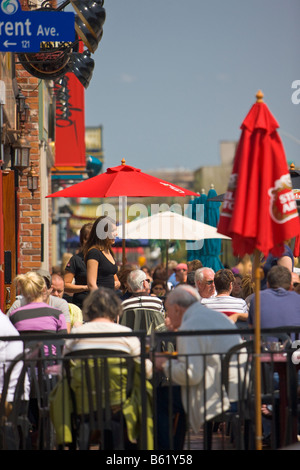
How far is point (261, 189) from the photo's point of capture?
5102mm

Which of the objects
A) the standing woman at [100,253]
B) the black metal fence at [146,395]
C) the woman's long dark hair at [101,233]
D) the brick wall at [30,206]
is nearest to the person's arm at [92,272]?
the standing woman at [100,253]

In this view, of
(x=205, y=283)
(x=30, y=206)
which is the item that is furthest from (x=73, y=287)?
(x=30, y=206)

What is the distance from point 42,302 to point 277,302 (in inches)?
74.3

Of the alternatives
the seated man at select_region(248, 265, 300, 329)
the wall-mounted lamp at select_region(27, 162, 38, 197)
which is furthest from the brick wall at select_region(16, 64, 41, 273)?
the seated man at select_region(248, 265, 300, 329)

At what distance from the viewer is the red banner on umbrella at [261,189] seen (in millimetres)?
5066

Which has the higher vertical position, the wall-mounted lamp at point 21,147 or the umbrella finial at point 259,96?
the wall-mounted lamp at point 21,147

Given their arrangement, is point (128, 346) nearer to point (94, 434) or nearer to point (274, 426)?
point (94, 434)

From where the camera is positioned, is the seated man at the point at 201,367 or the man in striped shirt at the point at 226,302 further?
the man in striped shirt at the point at 226,302

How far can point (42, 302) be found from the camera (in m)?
6.29

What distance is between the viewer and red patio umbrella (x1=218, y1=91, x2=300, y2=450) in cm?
506

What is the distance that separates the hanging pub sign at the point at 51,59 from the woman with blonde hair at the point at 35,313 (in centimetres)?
438

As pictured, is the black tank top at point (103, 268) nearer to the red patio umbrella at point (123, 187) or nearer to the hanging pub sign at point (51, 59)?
the red patio umbrella at point (123, 187)
